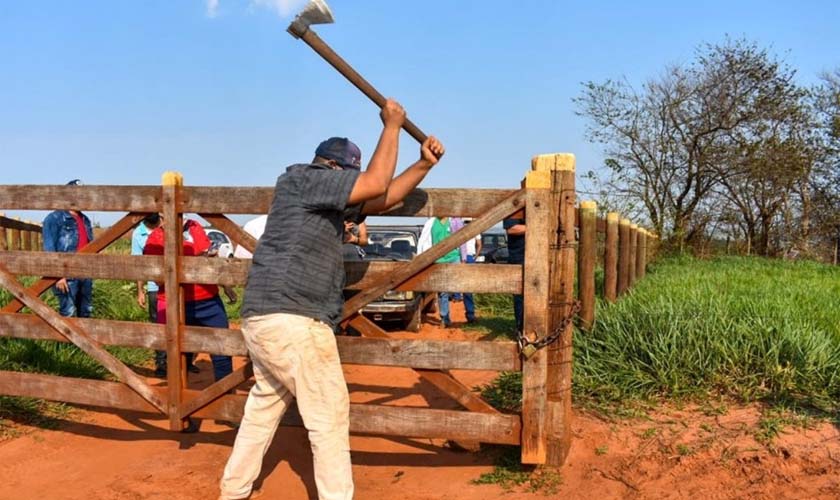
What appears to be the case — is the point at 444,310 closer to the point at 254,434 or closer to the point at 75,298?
the point at 75,298

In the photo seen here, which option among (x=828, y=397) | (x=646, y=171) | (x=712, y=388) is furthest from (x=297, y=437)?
(x=646, y=171)

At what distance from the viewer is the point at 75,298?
8.26 meters

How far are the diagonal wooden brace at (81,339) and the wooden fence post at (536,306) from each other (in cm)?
246

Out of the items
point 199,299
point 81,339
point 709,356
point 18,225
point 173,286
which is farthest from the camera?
point 18,225

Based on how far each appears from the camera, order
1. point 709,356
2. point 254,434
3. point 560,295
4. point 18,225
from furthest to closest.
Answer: point 18,225 < point 709,356 < point 560,295 < point 254,434

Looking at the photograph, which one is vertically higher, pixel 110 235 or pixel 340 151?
pixel 340 151

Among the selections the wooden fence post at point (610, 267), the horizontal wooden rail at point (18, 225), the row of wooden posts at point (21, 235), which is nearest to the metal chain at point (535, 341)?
the wooden fence post at point (610, 267)

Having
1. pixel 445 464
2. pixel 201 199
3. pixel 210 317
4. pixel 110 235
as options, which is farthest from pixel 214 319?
pixel 445 464

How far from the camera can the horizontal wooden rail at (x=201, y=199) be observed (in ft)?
13.4

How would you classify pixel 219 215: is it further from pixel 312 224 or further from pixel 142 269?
pixel 312 224

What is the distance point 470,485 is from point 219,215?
7.75 feet

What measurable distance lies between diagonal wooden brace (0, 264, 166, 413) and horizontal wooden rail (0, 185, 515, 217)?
1.93ft

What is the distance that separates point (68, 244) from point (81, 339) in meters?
3.87

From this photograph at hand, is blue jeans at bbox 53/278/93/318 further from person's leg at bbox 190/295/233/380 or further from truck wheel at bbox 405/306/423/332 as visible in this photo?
truck wheel at bbox 405/306/423/332
